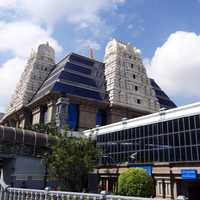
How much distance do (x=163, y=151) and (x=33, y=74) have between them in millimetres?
50028

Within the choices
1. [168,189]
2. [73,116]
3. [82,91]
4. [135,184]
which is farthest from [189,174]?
[82,91]

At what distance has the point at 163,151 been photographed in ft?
122

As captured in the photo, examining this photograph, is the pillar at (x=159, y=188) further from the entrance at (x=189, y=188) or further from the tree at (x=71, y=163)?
the tree at (x=71, y=163)

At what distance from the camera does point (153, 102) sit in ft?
250

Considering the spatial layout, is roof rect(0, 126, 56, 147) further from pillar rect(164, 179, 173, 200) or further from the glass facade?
pillar rect(164, 179, 173, 200)

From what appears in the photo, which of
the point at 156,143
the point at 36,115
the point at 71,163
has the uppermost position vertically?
the point at 36,115

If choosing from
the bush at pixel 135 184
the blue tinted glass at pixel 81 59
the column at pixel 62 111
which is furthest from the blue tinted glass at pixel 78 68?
the bush at pixel 135 184

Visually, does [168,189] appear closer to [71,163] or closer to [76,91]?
A: [71,163]

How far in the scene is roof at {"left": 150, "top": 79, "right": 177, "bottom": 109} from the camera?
83688 mm

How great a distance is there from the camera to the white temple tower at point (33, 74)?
7600cm

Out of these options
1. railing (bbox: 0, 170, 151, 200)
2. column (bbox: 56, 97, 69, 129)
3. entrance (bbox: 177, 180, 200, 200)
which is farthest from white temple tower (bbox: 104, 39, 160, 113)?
railing (bbox: 0, 170, 151, 200)

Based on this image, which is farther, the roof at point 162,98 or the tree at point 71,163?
the roof at point 162,98

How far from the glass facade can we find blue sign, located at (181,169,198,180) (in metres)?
1.29

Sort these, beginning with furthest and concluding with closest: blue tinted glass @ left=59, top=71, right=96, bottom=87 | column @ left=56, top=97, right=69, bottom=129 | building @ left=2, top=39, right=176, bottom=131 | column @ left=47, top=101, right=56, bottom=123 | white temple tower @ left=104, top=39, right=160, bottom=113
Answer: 1. white temple tower @ left=104, top=39, right=160, bottom=113
2. blue tinted glass @ left=59, top=71, right=96, bottom=87
3. building @ left=2, top=39, right=176, bottom=131
4. column @ left=47, top=101, right=56, bottom=123
5. column @ left=56, top=97, right=69, bottom=129
